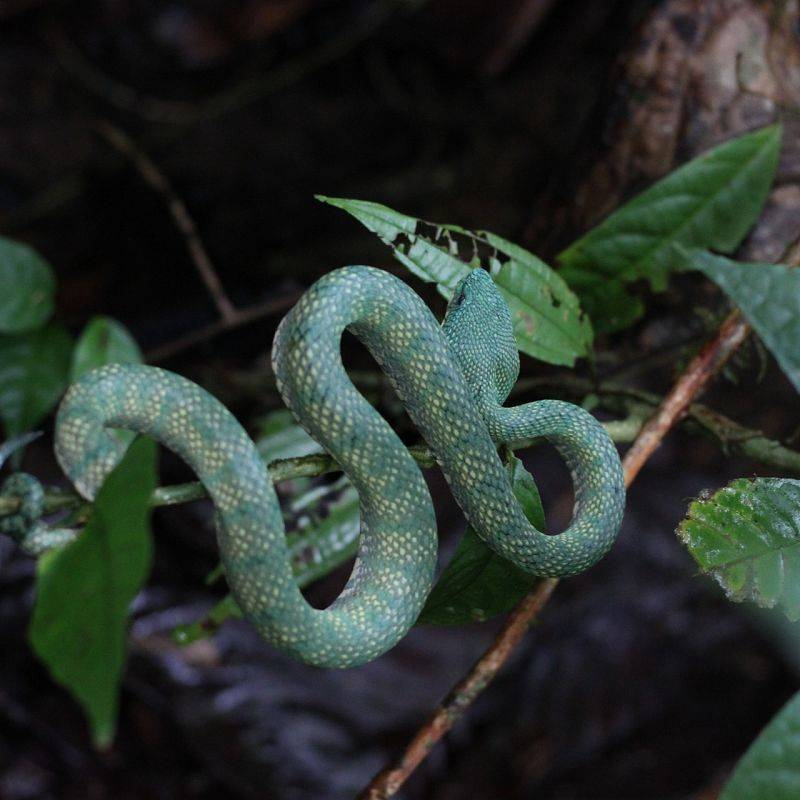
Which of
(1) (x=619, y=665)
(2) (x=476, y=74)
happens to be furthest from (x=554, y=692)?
(2) (x=476, y=74)

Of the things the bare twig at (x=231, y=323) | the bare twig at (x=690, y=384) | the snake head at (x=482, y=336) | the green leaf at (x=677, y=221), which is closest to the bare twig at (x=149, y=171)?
the bare twig at (x=231, y=323)

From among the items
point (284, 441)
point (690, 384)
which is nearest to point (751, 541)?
point (690, 384)

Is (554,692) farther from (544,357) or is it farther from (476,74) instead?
(476,74)

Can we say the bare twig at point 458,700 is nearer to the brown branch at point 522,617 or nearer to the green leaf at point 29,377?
the brown branch at point 522,617

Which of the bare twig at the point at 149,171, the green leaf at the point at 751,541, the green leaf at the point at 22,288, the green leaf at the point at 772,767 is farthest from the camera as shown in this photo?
the bare twig at the point at 149,171

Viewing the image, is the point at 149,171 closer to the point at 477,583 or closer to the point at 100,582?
the point at 477,583

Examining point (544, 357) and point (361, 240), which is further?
point (361, 240)
